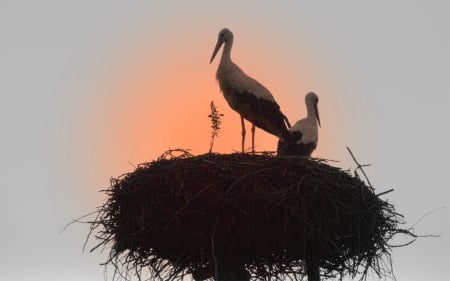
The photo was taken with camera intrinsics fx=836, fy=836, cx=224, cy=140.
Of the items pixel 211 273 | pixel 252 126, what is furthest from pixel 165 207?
pixel 252 126

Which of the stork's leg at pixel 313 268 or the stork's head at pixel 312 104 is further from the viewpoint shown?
the stork's head at pixel 312 104

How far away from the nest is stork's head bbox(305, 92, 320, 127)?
2435 mm

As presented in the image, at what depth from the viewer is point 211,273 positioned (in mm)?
6164

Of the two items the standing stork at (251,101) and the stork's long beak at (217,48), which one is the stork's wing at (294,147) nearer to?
the standing stork at (251,101)

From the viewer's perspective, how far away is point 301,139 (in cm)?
806

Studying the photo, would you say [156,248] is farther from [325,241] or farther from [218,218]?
[325,241]

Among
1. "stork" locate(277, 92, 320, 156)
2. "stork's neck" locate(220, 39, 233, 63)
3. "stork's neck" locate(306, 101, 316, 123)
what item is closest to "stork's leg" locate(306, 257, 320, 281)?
"stork" locate(277, 92, 320, 156)

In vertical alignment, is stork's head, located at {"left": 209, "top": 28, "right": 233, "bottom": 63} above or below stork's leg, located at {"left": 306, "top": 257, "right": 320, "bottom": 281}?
above

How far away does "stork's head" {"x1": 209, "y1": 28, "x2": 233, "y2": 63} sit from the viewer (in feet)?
28.2

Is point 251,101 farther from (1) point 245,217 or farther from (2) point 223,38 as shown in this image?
(1) point 245,217

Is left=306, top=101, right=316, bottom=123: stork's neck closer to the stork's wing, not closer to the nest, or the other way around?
the stork's wing

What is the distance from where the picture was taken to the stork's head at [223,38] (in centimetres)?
860

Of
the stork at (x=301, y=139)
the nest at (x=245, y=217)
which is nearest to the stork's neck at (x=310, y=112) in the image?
the stork at (x=301, y=139)

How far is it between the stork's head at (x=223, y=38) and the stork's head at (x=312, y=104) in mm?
1014
